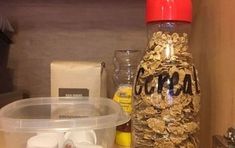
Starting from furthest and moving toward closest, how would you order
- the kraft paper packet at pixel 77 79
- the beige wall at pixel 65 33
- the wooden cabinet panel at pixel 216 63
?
1. the beige wall at pixel 65 33
2. the kraft paper packet at pixel 77 79
3. the wooden cabinet panel at pixel 216 63

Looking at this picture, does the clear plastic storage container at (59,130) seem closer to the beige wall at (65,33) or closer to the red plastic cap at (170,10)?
the red plastic cap at (170,10)

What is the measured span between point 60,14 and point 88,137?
1.62 ft

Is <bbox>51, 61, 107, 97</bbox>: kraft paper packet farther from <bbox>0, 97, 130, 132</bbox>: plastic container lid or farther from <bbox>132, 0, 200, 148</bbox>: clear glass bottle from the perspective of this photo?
<bbox>132, 0, 200, 148</bbox>: clear glass bottle

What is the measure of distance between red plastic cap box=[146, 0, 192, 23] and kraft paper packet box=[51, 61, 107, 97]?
0.24 metres

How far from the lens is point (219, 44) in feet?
1.69

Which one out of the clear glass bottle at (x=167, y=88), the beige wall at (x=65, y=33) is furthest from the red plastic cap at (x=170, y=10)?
the beige wall at (x=65, y=33)

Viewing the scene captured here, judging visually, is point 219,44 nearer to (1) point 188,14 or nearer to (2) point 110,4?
(1) point 188,14

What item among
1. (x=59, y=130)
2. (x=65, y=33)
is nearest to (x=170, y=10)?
(x=59, y=130)

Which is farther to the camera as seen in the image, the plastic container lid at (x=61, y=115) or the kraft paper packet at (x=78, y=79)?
the kraft paper packet at (x=78, y=79)

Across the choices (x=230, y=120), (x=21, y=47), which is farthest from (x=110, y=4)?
(x=230, y=120)

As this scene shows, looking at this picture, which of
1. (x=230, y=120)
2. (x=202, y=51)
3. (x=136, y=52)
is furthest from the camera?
(x=136, y=52)

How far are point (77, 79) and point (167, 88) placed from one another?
11.0 inches

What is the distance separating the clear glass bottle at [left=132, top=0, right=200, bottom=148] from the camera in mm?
471

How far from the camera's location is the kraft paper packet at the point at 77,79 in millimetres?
708
